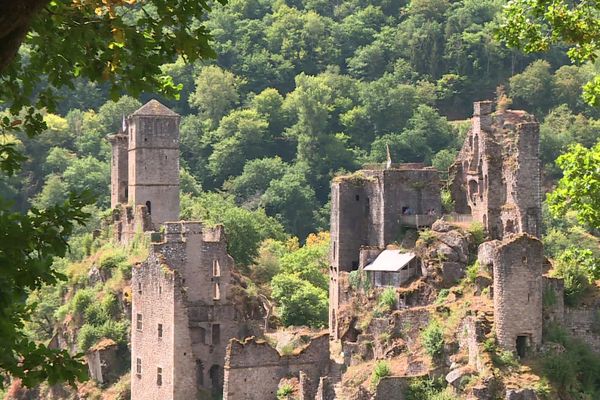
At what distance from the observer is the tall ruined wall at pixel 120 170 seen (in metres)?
71.1

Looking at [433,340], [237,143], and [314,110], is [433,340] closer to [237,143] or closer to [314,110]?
[237,143]

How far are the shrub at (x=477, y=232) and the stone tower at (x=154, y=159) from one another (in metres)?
19.5

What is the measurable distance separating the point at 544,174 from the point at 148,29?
3036 inches

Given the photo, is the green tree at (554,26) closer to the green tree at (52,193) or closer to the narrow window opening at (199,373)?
the narrow window opening at (199,373)

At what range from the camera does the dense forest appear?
9456 centimetres

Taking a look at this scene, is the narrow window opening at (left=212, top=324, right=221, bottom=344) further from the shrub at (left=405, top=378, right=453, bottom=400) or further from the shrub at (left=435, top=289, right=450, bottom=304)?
the shrub at (left=405, top=378, right=453, bottom=400)

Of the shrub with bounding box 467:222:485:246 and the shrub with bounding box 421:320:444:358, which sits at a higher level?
the shrub with bounding box 467:222:485:246

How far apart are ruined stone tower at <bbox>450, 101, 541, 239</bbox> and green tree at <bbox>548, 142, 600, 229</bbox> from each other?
27.4 metres

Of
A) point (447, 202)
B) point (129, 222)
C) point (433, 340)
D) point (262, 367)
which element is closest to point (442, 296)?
point (433, 340)

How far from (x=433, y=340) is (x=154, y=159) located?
2507 centimetres

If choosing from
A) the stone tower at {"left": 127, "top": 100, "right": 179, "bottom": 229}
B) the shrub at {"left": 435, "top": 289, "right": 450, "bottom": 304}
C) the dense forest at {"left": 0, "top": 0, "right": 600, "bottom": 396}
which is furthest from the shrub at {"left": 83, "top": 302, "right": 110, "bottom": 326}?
the shrub at {"left": 435, "top": 289, "right": 450, "bottom": 304}

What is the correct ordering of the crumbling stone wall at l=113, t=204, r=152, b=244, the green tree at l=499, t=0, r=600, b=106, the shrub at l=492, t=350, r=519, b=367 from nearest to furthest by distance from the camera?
the green tree at l=499, t=0, r=600, b=106, the shrub at l=492, t=350, r=519, b=367, the crumbling stone wall at l=113, t=204, r=152, b=244

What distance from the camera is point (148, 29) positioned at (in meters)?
15.1

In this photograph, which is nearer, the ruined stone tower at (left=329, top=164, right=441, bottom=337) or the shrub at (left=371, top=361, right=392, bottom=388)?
the shrub at (left=371, top=361, right=392, bottom=388)
